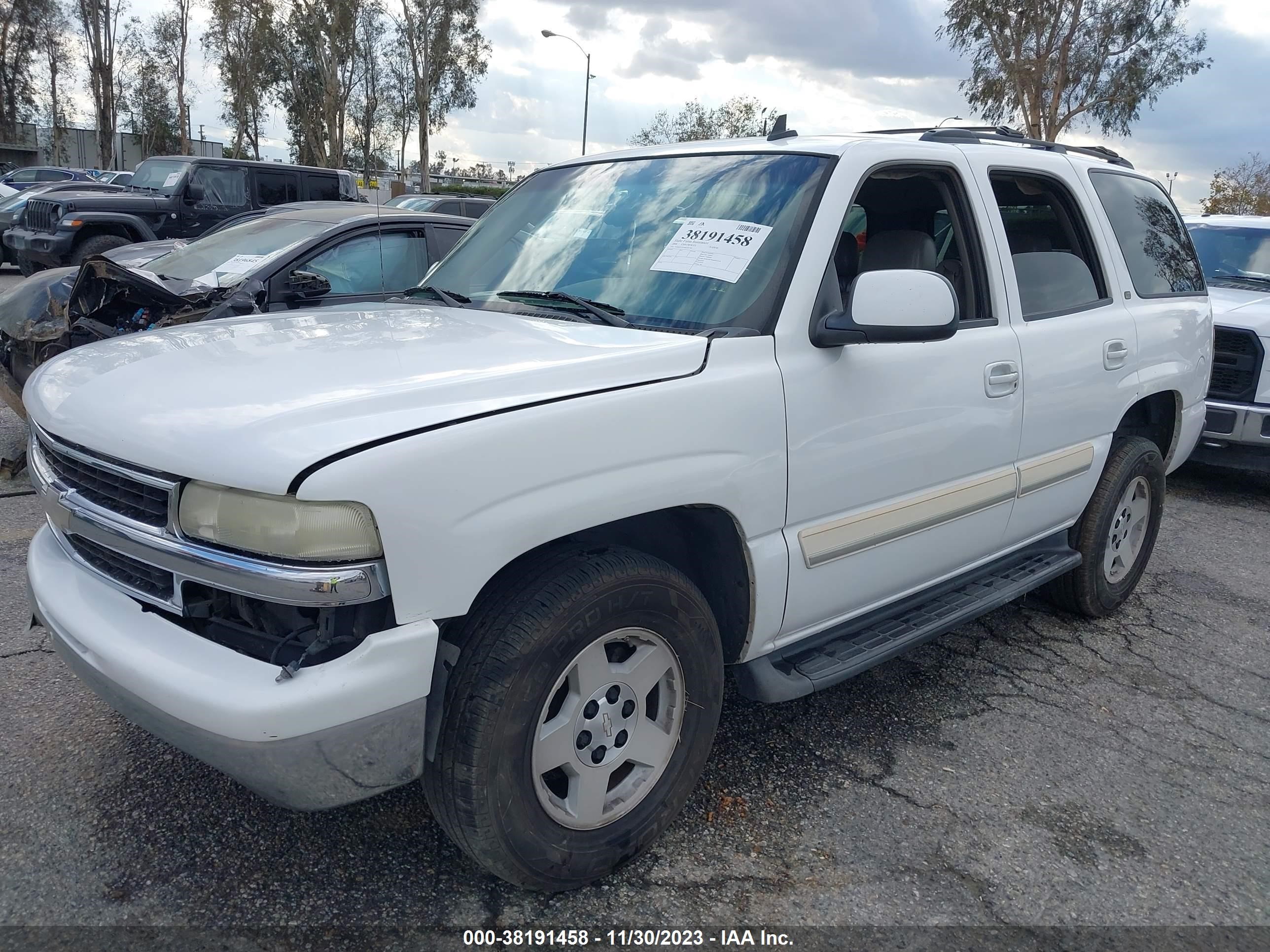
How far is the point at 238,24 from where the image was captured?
4981 centimetres

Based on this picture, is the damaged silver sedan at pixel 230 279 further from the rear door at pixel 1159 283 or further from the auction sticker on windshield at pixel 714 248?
the rear door at pixel 1159 283

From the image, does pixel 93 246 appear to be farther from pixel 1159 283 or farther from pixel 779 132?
pixel 1159 283

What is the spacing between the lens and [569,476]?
2.22 metres

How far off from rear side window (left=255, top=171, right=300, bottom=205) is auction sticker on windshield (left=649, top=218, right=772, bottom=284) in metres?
12.3

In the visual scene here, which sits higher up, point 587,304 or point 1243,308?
point 587,304

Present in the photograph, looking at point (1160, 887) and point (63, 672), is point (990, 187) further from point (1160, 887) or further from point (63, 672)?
point (63, 672)

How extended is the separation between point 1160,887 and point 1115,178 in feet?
9.96

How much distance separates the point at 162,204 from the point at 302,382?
13.0m

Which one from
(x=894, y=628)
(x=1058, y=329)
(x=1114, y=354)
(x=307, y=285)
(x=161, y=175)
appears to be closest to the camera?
(x=894, y=628)

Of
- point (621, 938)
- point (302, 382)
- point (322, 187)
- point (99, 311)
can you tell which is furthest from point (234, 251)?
point (322, 187)

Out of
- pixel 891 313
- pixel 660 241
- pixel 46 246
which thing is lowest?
pixel 46 246

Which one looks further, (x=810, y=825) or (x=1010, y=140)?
(x=1010, y=140)

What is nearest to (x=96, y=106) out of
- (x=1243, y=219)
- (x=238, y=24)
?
(x=238, y=24)

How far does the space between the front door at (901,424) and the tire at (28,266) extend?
13419 mm
